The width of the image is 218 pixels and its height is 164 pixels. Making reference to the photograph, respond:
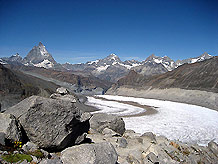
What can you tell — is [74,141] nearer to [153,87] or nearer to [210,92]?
[210,92]

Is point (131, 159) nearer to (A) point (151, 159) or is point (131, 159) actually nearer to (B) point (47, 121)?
(A) point (151, 159)

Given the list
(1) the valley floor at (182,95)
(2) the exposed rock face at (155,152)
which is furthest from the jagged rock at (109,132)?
(1) the valley floor at (182,95)

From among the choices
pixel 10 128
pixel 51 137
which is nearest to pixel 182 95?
pixel 51 137

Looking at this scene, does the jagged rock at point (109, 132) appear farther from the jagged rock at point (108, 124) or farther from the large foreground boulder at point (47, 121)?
the large foreground boulder at point (47, 121)

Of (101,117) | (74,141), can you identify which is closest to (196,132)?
(101,117)

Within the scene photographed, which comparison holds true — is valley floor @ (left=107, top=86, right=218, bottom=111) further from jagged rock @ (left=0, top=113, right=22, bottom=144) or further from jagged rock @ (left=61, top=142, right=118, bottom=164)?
jagged rock @ (left=0, top=113, right=22, bottom=144)

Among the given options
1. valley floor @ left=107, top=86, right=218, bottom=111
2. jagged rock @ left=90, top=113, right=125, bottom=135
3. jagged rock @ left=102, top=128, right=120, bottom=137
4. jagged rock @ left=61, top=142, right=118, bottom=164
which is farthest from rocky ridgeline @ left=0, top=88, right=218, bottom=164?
valley floor @ left=107, top=86, right=218, bottom=111
